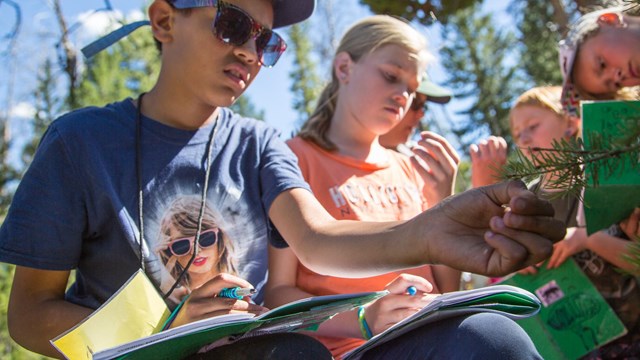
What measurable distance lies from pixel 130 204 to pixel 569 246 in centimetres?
157

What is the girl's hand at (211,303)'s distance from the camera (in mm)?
1360

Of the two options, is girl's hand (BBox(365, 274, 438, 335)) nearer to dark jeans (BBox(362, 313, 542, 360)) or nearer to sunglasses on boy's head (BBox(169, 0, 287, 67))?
dark jeans (BBox(362, 313, 542, 360))

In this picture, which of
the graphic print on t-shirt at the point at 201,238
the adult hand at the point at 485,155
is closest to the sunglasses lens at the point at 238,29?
the graphic print on t-shirt at the point at 201,238

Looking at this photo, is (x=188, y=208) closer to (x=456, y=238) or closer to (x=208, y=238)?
(x=208, y=238)

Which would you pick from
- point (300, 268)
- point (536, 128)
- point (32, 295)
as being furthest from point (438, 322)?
point (536, 128)

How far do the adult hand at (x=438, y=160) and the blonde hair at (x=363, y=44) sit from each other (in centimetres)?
43

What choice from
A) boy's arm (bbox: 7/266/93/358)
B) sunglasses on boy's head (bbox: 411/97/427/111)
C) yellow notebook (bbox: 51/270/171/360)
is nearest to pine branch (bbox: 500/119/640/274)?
yellow notebook (bbox: 51/270/171/360)

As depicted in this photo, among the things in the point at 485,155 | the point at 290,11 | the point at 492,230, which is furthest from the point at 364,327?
the point at 290,11

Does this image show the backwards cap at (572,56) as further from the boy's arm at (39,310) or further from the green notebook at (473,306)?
the boy's arm at (39,310)

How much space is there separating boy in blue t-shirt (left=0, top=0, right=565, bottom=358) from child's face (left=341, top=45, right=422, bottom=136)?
1.97 ft

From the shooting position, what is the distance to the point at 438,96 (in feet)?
11.4

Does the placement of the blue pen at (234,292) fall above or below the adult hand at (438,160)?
above

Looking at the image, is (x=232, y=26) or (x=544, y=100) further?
(x=544, y=100)

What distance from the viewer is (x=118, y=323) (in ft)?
4.37
